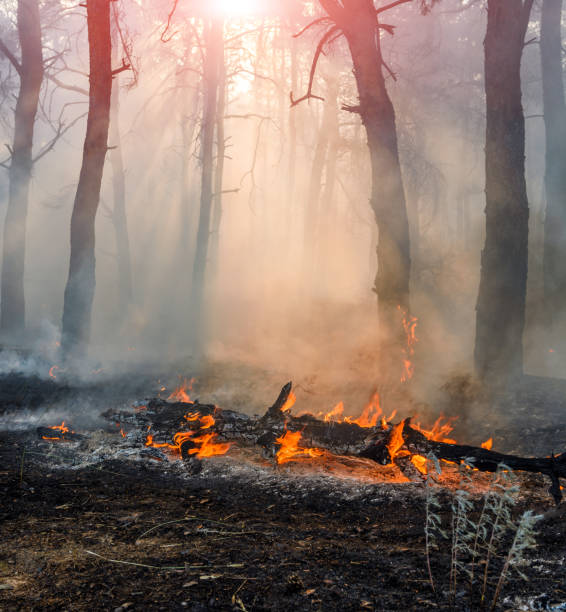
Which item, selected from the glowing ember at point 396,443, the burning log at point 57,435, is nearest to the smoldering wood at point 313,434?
the glowing ember at point 396,443

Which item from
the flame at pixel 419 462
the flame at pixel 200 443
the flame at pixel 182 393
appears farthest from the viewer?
the flame at pixel 182 393

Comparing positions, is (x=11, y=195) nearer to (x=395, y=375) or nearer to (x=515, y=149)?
(x=395, y=375)

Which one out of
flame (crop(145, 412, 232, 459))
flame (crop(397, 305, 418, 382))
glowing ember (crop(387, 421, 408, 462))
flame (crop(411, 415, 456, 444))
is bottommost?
flame (crop(145, 412, 232, 459))

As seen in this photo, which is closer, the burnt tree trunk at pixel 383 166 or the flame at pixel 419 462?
the flame at pixel 419 462

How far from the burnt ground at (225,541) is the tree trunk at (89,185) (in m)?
4.94

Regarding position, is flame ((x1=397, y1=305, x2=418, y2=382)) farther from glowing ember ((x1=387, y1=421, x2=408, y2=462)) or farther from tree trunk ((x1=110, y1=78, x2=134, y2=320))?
tree trunk ((x1=110, y1=78, x2=134, y2=320))

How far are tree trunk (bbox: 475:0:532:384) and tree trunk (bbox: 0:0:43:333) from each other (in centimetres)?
1116

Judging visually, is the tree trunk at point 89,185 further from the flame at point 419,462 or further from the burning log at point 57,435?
the flame at point 419,462

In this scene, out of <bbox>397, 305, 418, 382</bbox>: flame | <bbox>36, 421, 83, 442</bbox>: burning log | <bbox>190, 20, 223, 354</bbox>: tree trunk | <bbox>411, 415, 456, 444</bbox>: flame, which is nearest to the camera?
<bbox>36, 421, 83, 442</bbox>: burning log

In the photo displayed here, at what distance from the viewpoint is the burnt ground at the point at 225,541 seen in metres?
2.53

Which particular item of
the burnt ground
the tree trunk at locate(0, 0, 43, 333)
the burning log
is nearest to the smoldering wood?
the burnt ground

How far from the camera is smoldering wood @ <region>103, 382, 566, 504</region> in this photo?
4723 mm

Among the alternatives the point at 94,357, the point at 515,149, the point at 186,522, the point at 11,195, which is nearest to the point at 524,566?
the point at 186,522

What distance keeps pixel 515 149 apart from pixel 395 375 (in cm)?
407
